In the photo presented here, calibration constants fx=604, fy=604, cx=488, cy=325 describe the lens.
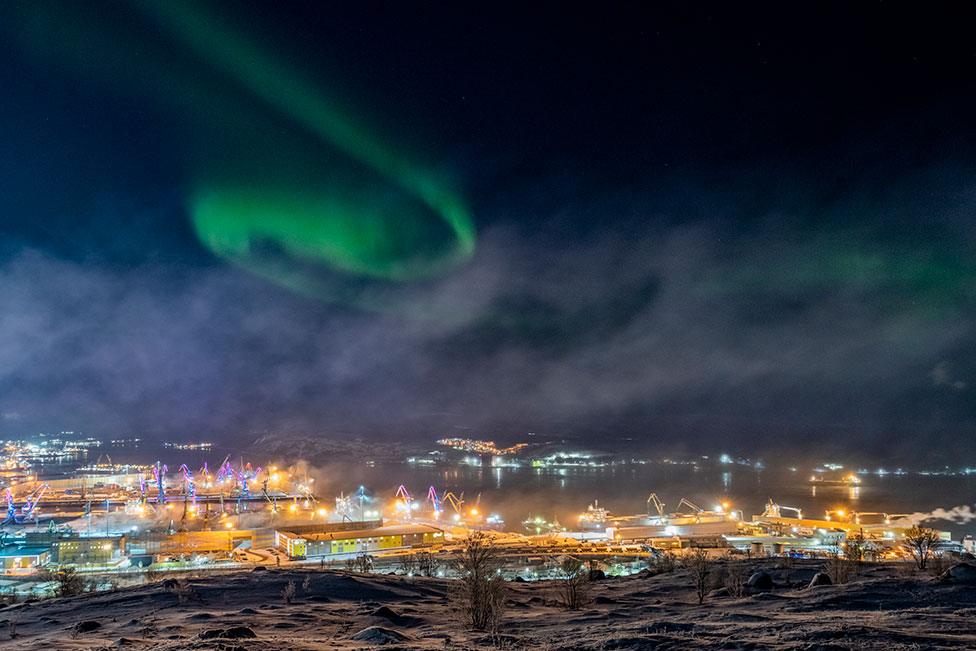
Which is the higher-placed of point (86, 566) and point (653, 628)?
point (653, 628)

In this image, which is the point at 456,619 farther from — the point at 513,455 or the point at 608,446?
the point at 608,446

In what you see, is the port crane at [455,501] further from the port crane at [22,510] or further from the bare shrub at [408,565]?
the port crane at [22,510]

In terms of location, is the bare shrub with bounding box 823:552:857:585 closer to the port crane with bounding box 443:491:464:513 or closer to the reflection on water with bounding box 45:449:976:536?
the reflection on water with bounding box 45:449:976:536

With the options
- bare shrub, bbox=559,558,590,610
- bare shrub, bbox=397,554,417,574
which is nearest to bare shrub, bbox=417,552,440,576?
bare shrub, bbox=397,554,417,574

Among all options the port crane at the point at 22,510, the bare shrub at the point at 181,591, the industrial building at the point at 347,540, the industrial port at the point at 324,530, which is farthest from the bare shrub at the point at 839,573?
the port crane at the point at 22,510

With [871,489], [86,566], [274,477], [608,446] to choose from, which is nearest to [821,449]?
[608,446]

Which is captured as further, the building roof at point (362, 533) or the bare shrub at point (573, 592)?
the building roof at point (362, 533)

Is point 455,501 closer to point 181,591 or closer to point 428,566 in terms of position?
point 428,566

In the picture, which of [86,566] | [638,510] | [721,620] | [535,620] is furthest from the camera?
[638,510]
